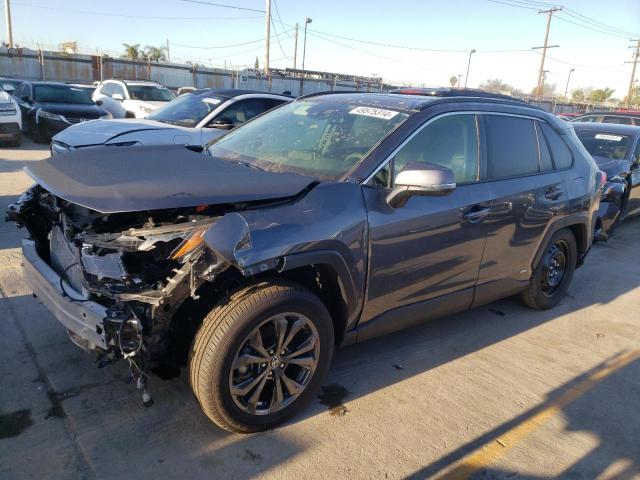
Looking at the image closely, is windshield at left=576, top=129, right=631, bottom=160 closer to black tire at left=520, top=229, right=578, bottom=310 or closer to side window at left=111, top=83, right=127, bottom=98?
black tire at left=520, top=229, right=578, bottom=310

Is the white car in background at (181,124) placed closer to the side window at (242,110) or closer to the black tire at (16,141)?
the side window at (242,110)

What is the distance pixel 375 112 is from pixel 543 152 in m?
1.75

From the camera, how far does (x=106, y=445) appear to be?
2.68m

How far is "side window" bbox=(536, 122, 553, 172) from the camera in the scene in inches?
172

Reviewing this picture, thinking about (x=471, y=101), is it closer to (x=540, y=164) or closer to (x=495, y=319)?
(x=540, y=164)

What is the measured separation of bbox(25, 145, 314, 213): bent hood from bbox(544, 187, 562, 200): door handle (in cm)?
233

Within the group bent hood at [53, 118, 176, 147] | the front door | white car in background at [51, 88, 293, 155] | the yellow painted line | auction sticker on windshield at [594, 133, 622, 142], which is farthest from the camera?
auction sticker on windshield at [594, 133, 622, 142]

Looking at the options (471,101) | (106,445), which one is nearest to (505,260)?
(471,101)

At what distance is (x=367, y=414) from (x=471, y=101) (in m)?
2.40

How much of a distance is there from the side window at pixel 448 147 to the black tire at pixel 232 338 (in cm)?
104

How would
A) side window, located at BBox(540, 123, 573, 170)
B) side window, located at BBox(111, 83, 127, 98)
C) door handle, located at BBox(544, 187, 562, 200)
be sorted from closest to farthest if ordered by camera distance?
1. door handle, located at BBox(544, 187, 562, 200)
2. side window, located at BBox(540, 123, 573, 170)
3. side window, located at BBox(111, 83, 127, 98)

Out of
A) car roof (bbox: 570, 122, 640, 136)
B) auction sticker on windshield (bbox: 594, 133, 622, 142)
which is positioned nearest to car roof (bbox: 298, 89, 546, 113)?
auction sticker on windshield (bbox: 594, 133, 622, 142)

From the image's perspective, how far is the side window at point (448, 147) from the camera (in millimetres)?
3334

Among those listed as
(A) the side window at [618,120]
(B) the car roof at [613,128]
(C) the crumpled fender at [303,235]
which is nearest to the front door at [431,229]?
(C) the crumpled fender at [303,235]
